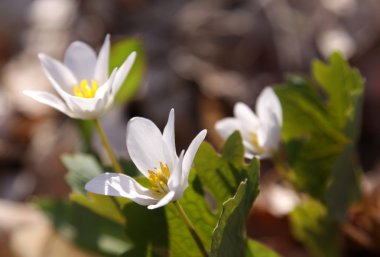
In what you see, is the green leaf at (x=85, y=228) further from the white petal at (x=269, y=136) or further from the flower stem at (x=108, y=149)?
the white petal at (x=269, y=136)

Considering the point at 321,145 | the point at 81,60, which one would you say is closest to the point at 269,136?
the point at 321,145

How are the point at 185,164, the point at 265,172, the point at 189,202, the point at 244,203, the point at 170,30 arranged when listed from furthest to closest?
the point at 170,30 → the point at 265,172 → the point at 189,202 → the point at 244,203 → the point at 185,164

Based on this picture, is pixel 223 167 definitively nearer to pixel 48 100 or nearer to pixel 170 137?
pixel 170 137

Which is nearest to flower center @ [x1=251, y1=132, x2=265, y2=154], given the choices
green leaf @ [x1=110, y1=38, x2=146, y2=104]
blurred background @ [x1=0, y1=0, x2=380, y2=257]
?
green leaf @ [x1=110, y1=38, x2=146, y2=104]

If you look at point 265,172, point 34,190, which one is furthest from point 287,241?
point 34,190

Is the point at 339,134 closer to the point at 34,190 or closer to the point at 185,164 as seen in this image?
the point at 185,164

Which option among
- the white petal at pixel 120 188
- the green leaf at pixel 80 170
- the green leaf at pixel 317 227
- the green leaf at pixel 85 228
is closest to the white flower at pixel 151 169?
the white petal at pixel 120 188
